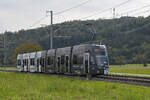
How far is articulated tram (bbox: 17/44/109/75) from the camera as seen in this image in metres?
26.6

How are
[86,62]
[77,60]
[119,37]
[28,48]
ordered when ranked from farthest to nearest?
[119,37] → [28,48] → [77,60] → [86,62]

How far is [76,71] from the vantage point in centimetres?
2845

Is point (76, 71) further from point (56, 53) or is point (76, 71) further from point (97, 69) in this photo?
point (56, 53)

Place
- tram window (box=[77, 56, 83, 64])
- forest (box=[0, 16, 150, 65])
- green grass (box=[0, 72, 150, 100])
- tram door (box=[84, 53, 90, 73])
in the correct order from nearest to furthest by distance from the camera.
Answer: green grass (box=[0, 72, 150, 100])
tram door (box=[84, 53, 90, 73])
tram window (box=[77, 56, 83, 64])
forest (box=[0, 16, 150, 65])

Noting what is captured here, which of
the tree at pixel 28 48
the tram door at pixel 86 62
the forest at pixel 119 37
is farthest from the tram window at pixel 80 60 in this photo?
the forest at pixel 119 37

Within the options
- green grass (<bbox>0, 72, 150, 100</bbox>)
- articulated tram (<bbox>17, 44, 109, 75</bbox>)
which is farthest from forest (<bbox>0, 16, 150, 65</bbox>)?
green grass (<bbox>0, 72, 150, 100</bbox>)

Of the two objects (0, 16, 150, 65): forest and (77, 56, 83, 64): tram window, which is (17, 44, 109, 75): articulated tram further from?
(0, 16, 150, 65): forest

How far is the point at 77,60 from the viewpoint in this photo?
2853cm

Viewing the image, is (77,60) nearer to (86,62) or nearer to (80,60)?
(80,60)

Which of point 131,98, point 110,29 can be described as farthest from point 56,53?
point 110,29

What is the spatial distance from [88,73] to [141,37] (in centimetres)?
11428

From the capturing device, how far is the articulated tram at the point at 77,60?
87.1 feet

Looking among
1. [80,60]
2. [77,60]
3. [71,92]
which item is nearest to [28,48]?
[77,60]

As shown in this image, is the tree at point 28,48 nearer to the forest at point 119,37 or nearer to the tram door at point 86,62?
the forest at point 119,37
